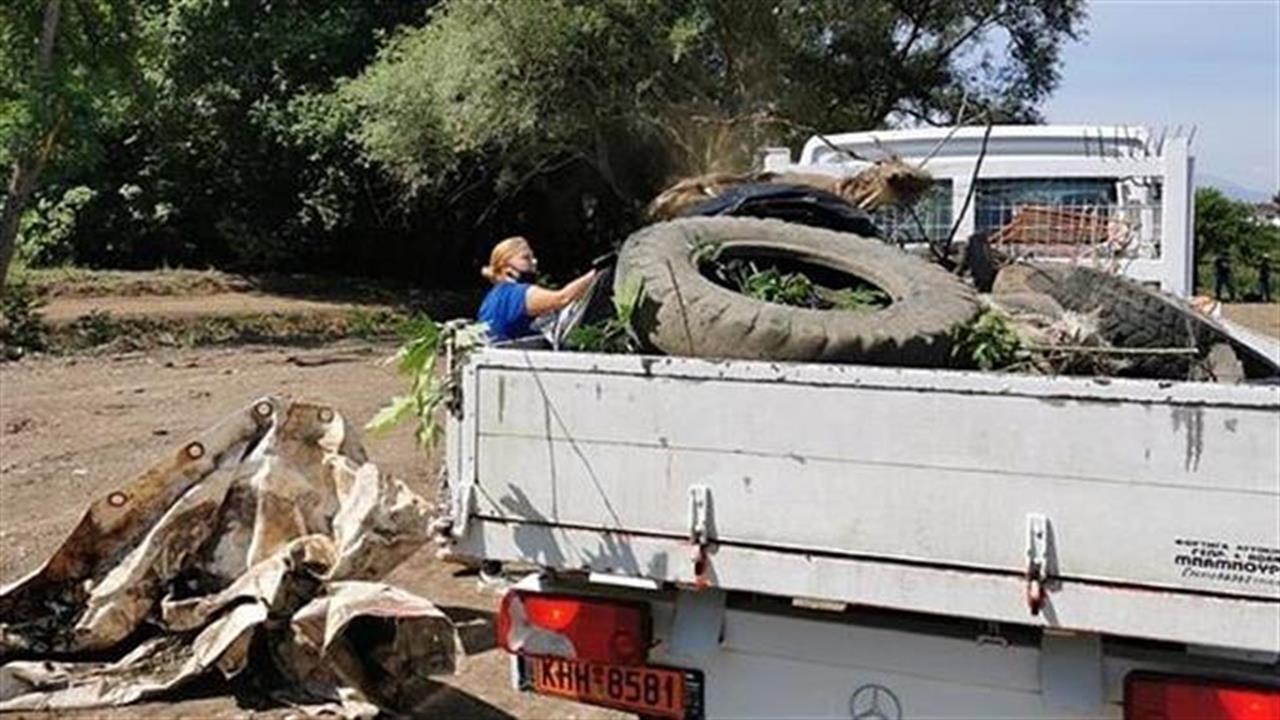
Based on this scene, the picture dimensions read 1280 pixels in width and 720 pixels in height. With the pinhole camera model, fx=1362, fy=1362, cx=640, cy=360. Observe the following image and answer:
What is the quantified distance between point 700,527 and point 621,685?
566mm

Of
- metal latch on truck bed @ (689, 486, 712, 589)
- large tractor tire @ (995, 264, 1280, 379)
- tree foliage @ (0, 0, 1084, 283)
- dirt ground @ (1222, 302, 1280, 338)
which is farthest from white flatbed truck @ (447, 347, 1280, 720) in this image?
dirt ground @ (1222, 302, 1280, 338)

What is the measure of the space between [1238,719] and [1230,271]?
22939mm

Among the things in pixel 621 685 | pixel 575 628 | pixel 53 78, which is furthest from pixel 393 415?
pixel 53 78

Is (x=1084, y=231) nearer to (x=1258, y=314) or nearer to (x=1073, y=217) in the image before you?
(x=1073, y=217)

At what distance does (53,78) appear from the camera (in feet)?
45.2

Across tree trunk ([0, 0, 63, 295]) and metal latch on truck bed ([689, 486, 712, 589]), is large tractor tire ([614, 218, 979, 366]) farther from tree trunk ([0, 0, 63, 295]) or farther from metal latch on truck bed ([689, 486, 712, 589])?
tree trunk ([0, 0, 63, 295])

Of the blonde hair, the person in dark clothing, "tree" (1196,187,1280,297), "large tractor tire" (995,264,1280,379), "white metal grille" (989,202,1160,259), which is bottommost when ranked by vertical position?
"large tractor tire" (995,264,1280,379)

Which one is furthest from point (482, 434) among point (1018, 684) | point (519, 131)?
point (519, 131)

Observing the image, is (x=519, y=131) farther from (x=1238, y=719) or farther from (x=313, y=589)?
(x=1238, y=719)

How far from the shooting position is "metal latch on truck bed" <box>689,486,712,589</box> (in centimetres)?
295

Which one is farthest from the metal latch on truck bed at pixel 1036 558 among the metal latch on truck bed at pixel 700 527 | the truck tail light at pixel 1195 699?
the metal latch on truck bed at pixel 700 527

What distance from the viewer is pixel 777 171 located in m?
6.46

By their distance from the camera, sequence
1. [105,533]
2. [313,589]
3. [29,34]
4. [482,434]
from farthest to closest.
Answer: [29,34] → [105,533] → [313,589] → [482,434]

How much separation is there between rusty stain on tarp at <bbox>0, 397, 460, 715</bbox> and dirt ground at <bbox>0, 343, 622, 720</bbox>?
21 cm
